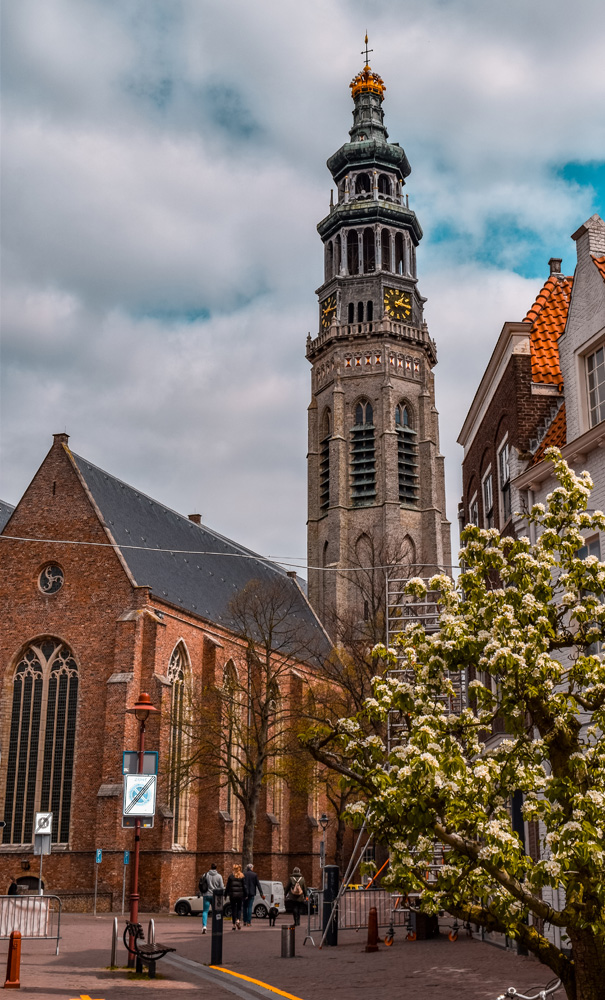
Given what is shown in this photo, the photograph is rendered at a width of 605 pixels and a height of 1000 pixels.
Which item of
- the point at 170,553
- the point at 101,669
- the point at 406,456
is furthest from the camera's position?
the point at 406,456

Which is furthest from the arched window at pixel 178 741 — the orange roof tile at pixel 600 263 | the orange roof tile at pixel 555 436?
the orange roof tile at pixel 600 263

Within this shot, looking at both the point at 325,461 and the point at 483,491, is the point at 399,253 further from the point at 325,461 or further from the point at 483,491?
the point at 483,491

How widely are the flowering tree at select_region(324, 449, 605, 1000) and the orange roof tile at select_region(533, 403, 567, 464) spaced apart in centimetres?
715

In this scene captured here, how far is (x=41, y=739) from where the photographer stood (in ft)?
122

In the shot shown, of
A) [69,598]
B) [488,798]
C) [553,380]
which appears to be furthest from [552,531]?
[69,598]

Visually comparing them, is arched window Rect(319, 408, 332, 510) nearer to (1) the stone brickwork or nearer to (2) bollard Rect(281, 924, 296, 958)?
(1) the stone brickwork

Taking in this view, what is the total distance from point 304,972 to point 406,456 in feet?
158

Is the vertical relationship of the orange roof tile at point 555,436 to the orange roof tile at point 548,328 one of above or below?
below

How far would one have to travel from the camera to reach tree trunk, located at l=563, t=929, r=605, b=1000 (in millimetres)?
8656

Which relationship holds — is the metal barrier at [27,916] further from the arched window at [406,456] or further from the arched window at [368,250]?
the arched window at [368,250]

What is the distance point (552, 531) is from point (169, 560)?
36.1 meters

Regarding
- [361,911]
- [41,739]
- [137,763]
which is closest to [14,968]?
[137,763]

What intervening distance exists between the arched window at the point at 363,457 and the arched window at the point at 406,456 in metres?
1.55

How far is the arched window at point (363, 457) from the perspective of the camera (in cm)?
6094
